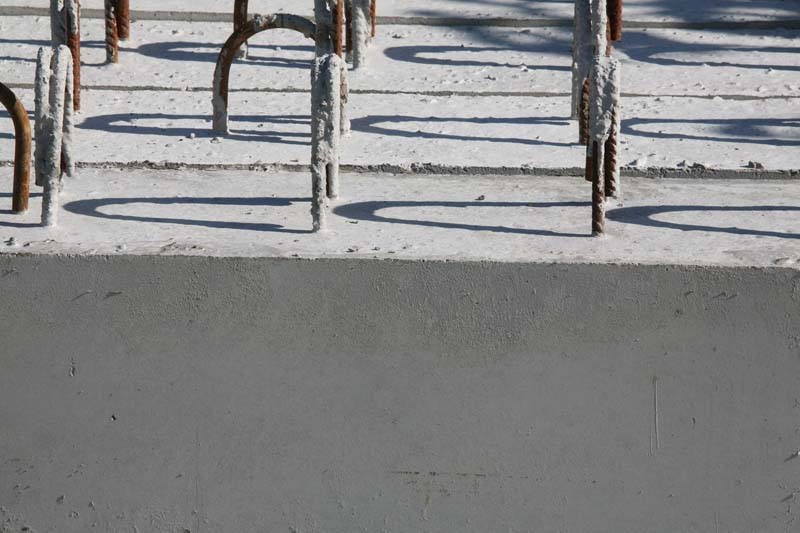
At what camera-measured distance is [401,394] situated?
3.61m

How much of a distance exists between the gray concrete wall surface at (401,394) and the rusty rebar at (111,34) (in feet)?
8.35

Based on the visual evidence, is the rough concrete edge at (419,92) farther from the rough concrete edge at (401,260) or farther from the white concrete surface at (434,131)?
the rough concrete edge at (401,260)

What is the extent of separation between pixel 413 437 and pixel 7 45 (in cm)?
367

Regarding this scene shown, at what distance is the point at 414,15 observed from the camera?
6.73 metres

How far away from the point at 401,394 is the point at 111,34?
306 centimetres

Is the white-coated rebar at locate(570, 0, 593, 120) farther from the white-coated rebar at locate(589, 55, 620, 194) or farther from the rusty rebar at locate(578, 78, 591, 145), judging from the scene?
the white-coated rebar at locate(589, 55, 620, 194)

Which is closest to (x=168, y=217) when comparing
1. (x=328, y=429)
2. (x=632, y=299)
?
(x=328, y=429)

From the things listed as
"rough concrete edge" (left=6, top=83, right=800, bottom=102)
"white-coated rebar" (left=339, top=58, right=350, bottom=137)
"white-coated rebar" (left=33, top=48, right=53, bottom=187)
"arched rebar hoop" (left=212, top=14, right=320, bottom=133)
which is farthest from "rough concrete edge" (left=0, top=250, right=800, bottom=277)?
"rough concrete edge" (left=6, top=83, right=800, bottom=102)

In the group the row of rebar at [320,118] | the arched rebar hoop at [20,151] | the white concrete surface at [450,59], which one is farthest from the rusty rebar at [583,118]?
the arched rebar hoop at [20,151]

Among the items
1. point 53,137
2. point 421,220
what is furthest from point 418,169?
point 53,137

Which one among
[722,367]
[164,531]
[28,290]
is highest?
[28,290]

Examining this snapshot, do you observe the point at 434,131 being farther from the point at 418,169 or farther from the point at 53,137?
the point at 53,137

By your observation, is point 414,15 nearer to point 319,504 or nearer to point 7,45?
point 7,45

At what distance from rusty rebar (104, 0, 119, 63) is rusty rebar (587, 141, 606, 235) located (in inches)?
117
